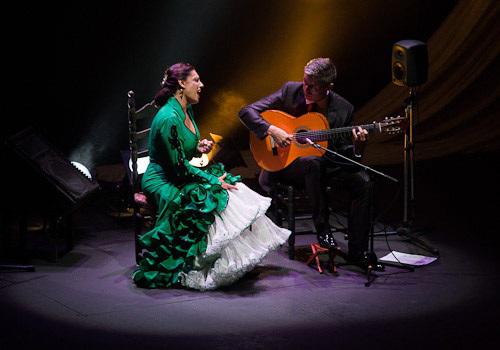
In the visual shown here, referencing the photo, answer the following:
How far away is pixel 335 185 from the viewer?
536 centimetres

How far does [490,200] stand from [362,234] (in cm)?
248

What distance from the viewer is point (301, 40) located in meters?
8.95

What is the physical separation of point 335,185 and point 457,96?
4438 mm

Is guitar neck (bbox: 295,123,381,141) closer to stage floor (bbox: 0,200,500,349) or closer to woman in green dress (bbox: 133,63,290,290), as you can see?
woman in green dress (bbox: 133,63,290,290)

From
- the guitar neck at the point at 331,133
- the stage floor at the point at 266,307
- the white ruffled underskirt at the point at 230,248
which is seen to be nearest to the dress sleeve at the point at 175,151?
the white ruffled underskirt at the point at 230,248

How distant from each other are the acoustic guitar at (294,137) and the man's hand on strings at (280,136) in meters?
0.06

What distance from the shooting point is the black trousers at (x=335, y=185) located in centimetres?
513

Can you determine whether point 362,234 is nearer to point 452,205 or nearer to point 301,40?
point 452,205

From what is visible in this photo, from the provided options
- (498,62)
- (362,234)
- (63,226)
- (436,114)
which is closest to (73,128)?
(63,226)

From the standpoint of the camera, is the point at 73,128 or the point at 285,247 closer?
the point at 285,247

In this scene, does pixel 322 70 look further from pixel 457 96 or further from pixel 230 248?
pixel 457 96

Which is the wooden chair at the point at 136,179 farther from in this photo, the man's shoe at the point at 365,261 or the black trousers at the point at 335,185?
the man's shoe at the point at 365,261

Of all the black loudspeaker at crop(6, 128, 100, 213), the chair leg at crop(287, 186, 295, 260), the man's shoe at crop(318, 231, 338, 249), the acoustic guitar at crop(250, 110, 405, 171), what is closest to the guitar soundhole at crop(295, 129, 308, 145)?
the acoustic guitar at crop(250, 110, 405, 171)

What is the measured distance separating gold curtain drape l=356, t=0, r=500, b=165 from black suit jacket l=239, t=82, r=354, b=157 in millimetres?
3435
